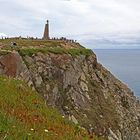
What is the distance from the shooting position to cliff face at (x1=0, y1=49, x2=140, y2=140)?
41875mm

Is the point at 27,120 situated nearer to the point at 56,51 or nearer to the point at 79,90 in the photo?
the point at 56,51

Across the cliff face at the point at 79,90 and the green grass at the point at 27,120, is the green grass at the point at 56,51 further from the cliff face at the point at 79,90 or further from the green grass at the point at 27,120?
the green grass at the point at 27,120

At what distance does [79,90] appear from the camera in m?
48.3

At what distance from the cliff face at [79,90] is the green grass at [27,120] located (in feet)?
74.9

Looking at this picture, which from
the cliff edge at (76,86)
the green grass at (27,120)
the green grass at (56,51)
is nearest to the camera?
the green grass at (27,120)

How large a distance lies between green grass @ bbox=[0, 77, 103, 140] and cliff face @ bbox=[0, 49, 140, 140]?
74.9 ft

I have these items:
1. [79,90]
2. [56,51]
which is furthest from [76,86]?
[56,51]

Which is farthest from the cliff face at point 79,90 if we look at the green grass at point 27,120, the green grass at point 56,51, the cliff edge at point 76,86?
the green grass at point 27,120

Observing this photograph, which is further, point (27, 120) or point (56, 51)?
point (56, 51)

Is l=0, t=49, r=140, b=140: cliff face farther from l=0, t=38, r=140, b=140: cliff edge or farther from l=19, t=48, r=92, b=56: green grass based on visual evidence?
l=19, t=48, r=92, b=56: green grass

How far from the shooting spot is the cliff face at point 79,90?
41875mm

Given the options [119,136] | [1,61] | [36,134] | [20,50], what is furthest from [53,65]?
[36,134]

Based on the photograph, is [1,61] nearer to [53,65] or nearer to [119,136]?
[53,65]

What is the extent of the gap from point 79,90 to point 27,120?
36.6 m
